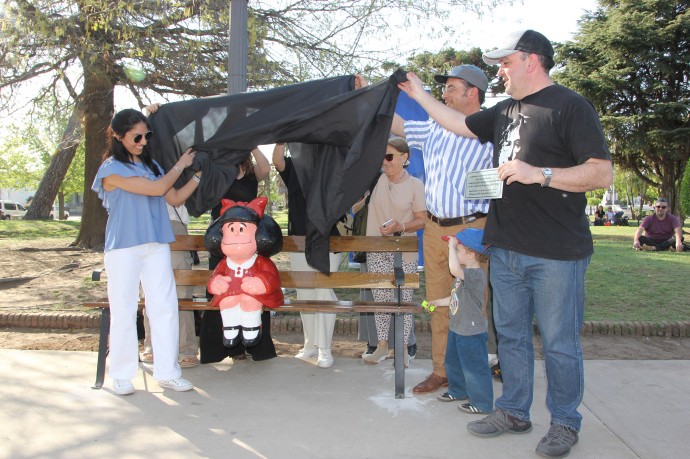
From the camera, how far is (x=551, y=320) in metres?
3.42

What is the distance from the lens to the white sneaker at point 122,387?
14.2 ft

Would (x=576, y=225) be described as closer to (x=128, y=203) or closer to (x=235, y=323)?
(x=235, y=323)

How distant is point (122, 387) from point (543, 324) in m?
2.93

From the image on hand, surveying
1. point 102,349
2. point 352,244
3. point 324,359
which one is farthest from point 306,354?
point 102,349

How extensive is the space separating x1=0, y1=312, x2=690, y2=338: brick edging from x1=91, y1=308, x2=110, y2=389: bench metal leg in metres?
1.89

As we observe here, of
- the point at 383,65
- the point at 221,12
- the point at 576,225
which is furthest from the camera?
the point at 383,65

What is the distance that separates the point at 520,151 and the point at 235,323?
2270 mm

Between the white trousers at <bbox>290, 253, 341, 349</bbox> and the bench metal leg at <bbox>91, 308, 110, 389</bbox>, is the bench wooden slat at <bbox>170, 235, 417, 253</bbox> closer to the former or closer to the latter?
the white trousers at <bbox>290, 253, 341, 349</bbox>

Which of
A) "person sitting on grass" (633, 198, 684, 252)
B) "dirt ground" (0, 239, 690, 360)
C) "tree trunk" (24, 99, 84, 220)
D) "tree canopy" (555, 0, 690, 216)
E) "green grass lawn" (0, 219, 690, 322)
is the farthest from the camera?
"tree canopy" (555, 0, 690, 216)

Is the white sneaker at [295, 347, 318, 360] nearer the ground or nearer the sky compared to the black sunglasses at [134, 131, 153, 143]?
nearer the ground

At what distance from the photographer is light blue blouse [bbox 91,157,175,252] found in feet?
14.0

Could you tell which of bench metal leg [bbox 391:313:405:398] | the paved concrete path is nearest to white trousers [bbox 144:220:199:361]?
the paved concrete path

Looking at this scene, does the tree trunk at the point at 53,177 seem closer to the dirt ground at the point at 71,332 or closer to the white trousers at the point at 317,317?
the dirt ground at the point at 71,332

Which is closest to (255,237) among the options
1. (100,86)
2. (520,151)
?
(520,151)
